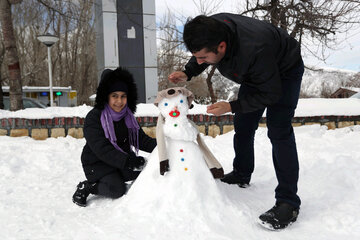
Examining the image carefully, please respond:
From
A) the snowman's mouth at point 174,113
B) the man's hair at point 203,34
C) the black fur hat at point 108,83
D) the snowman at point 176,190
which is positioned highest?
the man's hair at point 203,34

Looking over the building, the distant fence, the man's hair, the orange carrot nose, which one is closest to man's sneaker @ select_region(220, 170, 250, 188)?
the orange carrot nose

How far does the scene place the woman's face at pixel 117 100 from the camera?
2468 millimetres

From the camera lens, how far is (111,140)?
7.81 feet

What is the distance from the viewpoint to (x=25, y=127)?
4.46 metres

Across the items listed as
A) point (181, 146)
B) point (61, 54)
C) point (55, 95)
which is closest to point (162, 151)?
point (181, 146)

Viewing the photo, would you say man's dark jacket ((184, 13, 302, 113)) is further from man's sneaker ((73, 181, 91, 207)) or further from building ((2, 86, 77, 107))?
building ((2, 86, 77, 107))

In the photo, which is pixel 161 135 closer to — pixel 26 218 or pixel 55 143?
pixel 26 218

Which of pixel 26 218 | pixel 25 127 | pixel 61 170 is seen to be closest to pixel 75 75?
pixel 25 127

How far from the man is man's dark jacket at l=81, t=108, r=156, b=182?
98cm

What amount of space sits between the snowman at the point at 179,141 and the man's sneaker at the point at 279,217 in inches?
16.5

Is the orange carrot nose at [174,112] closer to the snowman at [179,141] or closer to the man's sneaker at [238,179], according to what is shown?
the snowman at [179,141]

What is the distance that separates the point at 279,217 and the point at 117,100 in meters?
1.59

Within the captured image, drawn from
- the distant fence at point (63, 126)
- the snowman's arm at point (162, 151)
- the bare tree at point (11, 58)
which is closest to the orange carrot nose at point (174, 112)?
the snowman's arm at point (162, 151)

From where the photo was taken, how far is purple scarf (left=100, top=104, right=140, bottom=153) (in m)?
2.38
